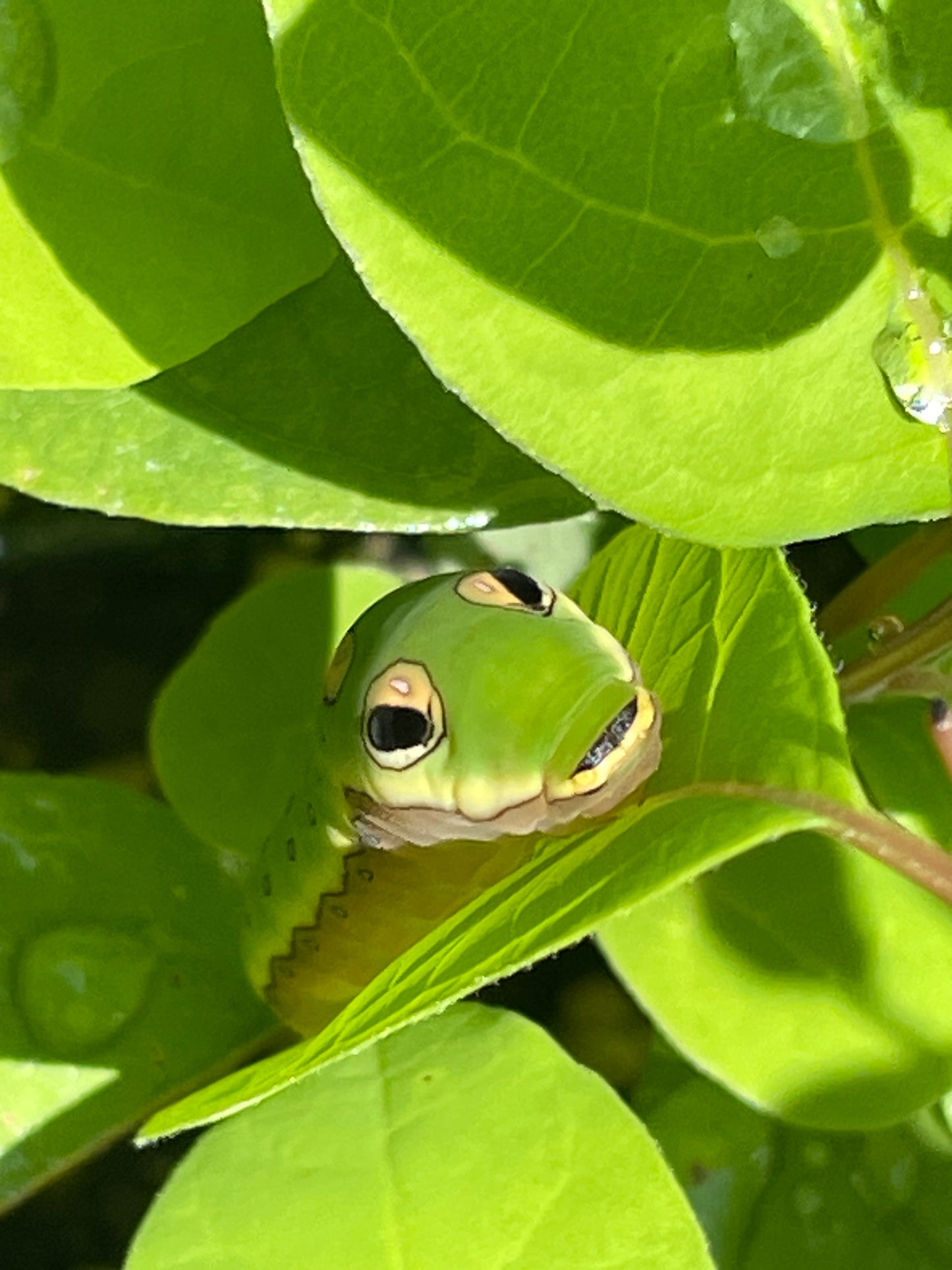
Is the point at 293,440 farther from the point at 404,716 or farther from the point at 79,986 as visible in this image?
the point at 79,986

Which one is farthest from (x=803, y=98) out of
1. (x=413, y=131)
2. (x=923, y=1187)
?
(x=923, y=1187)

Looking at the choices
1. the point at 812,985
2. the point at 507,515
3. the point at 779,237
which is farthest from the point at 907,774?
the point at 779,237

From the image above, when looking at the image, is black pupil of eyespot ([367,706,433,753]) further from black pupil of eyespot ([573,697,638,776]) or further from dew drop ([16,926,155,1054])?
dew drop ([16,926,155,1054])

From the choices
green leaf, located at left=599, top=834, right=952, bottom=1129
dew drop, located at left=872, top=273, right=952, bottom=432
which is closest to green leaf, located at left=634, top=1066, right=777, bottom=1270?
green leaf, located at left=599, top=834, right=952, bottom=1129

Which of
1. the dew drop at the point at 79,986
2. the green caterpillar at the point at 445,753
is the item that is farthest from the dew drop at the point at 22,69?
the dew drop at the point at 79,986

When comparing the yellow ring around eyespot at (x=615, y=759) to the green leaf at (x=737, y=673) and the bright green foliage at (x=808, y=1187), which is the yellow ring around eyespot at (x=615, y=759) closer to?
the green leaf at (x=737, y=673)
